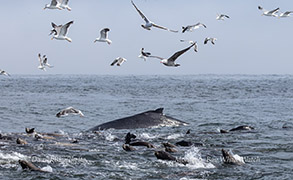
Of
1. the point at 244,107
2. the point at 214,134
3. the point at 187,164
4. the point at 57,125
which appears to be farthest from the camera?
the point at 244,107

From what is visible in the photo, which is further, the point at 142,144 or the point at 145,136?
the point at 145,136

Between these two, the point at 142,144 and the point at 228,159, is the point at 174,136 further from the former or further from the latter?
the point at 228,159

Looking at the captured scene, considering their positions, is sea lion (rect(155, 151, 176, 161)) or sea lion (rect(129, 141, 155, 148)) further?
sea lion (rect(129, 141, 155, 148))

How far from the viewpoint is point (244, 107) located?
1436 inches

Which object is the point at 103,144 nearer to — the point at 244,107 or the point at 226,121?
the point at 226,121

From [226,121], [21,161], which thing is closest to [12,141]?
[21,161]

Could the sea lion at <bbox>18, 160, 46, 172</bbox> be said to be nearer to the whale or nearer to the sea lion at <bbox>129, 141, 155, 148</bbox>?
the sea lion at <bbox>129, 141, 155, 148</bbox>
